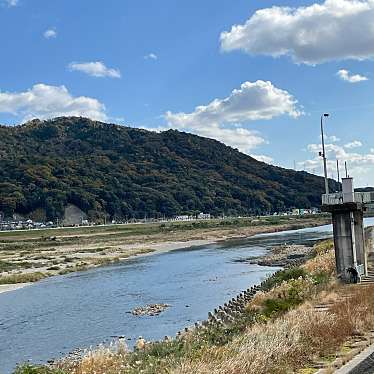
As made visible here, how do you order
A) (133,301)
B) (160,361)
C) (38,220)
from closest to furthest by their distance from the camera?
(160,361), (133,301), (38,220)

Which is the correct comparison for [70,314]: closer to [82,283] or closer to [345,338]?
[82,283]

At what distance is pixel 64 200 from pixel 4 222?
1609cm

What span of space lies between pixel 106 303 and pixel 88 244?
185ft

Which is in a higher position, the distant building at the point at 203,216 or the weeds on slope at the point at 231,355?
the distant building at the point at 203,216

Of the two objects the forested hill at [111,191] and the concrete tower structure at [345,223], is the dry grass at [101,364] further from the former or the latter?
the forested hill at [111,191]

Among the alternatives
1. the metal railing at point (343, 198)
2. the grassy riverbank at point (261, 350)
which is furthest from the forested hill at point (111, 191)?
the grassy riverbank at point (261, 350)

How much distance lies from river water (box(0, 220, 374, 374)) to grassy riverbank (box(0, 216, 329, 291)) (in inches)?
206

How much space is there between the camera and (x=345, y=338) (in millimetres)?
9695

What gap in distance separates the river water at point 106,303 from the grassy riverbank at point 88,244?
5233mm

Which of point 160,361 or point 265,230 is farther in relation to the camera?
point 265,230

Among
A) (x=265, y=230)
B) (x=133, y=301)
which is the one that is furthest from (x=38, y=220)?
(x=133, y=301)

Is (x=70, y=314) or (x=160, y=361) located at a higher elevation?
(x=160, y=361)

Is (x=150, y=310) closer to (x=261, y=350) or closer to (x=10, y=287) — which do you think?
(x=10, y=287)

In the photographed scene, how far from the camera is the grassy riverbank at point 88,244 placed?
55303 mm
